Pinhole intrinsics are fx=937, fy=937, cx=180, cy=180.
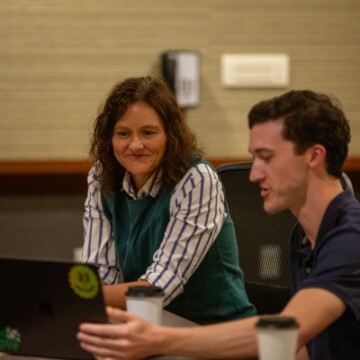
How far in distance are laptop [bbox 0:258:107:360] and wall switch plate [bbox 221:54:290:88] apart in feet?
8.95

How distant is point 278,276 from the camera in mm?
2678

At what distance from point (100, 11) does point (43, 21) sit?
269mm

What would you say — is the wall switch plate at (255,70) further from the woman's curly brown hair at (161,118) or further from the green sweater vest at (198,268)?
the green sweater vest at (198,268)

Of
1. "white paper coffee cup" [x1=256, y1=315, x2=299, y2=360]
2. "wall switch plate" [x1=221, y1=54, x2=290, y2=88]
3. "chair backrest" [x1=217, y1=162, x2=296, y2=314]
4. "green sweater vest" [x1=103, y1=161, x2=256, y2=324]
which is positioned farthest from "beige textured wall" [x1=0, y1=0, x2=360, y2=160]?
"white paper coffee cup" [x1=256, y1=315, x2=299, y2=360]

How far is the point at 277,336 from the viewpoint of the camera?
5.15ft

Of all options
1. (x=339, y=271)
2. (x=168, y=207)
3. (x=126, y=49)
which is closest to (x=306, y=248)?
(x=339, y=271)

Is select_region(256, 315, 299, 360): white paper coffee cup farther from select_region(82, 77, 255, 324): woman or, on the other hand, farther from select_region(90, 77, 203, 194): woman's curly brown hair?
select_region(90, 77, 203, 194): woman's curly brown hair

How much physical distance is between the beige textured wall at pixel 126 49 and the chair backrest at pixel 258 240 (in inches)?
68.1

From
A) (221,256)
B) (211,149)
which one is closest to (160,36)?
(211,149)

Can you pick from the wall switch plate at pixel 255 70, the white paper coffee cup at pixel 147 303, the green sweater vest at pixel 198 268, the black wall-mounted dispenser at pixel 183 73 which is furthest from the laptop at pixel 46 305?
the wall switch plate at pixel 255 70

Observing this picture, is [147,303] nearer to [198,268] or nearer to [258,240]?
[198,268]

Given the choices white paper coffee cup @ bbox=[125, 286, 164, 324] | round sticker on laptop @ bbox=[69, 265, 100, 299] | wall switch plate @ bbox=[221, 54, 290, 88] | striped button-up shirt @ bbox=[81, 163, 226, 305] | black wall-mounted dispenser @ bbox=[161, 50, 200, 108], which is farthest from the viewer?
wall switch plate @ bbox=[221, 54, 290, 88]

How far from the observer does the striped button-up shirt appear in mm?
2465

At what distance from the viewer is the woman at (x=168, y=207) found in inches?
100
